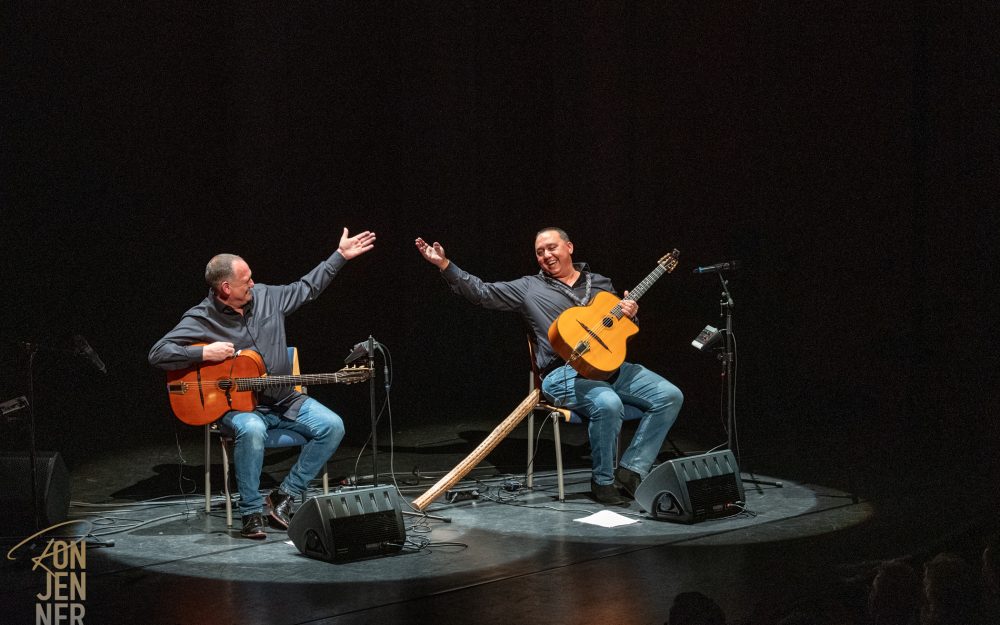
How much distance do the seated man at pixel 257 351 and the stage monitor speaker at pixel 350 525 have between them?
0.48m

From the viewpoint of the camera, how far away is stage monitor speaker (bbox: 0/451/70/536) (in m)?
4.38

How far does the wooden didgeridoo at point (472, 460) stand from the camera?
16.0 feet

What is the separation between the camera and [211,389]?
14.9 ft

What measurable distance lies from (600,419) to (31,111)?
313 cm

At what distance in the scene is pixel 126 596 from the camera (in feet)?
11.7

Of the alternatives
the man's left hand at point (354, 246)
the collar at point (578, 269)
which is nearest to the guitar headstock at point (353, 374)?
the man's left hand at point (354, 246)

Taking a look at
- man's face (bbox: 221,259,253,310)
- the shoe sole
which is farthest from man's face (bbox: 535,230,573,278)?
the shoe sole

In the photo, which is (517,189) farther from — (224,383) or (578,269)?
(224,383)

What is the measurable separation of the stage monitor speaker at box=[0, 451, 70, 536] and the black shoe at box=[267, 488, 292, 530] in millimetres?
914

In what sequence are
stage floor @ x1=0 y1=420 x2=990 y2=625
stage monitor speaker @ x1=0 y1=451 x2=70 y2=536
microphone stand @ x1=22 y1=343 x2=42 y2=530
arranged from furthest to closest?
stage monitor speaker @ x1=0 y1=451 x2=70 y2=536 → microphone stand @ x1=22 y1=343 x2=42 y2=530 → stage floor @ x1=0 y1=420 x2=990 y2=625

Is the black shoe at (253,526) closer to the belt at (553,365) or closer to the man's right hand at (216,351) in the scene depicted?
the man's right hand at (216,351)

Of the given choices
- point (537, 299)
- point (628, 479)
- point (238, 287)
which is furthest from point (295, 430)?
point (628, 479)

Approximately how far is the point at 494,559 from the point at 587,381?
1327 mm

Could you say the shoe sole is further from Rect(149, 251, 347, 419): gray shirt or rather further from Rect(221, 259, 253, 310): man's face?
Rect(221, 259, 253, 310): man's face
